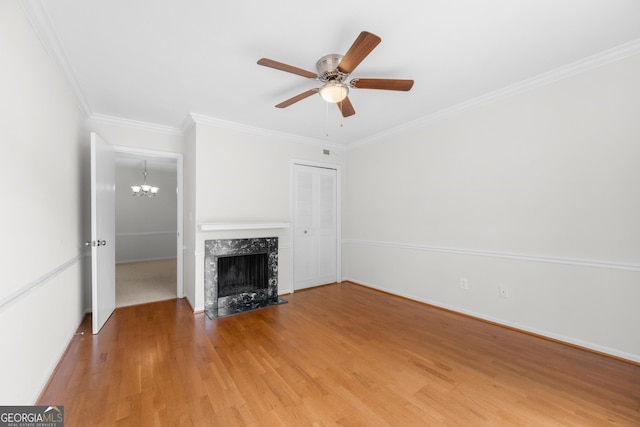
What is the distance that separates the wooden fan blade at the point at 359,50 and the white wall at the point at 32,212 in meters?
1.87

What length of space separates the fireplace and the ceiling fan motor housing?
7.92 feet

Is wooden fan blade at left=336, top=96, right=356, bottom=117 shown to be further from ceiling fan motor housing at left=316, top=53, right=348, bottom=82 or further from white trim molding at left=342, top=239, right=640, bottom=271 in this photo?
white trim molding at left=342, top=239, right=640, bottom=271

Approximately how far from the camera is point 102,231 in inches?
119

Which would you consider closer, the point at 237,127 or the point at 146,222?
the point at 237,127

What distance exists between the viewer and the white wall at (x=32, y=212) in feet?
4.64

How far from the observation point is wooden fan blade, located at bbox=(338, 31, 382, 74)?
158cm

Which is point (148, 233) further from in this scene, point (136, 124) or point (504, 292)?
point (504, 292)

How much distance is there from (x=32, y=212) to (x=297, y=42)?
7.08 feet

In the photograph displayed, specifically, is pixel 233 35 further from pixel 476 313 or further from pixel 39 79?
pixel 476 313

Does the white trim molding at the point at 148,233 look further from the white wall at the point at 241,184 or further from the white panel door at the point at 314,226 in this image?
the white panel door at the point at 314,226

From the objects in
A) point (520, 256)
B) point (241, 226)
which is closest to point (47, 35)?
point (241, 226)

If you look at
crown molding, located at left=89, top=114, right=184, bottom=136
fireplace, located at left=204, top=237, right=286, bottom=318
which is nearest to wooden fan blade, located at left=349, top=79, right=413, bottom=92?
fireplace, located at left=204, top=237, right=286, bottom=318

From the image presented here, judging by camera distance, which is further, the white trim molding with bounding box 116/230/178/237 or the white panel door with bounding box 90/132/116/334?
the white trim molding with bounding box 116/230/178/237

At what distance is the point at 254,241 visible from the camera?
150 inches
